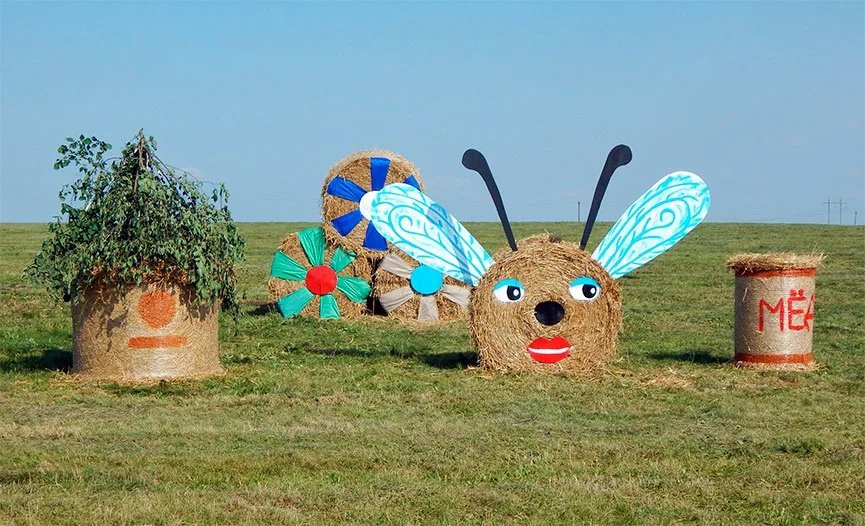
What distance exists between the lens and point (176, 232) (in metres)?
9.94

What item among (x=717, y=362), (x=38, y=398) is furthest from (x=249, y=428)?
(x=717, y=362)

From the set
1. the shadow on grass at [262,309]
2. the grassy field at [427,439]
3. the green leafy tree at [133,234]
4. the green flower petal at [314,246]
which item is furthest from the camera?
the shadow on grass at [262,309]

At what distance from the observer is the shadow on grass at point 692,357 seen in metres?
11.9

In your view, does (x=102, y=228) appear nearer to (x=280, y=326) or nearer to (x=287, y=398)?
(x=287, y=398)

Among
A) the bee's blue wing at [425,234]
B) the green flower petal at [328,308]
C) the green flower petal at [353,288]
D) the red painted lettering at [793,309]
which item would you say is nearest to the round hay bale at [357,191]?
the green flower petal at [353,288]

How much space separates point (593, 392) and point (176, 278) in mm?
3538

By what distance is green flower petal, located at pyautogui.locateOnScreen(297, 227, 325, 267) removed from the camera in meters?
16.2

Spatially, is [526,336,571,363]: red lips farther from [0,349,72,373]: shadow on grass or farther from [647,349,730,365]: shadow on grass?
[0,349,72,373]: shadow on grass

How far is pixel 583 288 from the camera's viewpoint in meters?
10.8

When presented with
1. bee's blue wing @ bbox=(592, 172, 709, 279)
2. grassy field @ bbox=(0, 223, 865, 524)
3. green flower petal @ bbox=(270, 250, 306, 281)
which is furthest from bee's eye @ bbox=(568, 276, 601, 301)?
green flower petal @ bbox=(270, 250, 306, 281)

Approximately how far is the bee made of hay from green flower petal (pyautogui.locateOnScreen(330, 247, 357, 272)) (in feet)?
16.1

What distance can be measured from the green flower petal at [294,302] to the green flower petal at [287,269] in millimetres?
219

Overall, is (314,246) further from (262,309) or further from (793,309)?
(793,309)

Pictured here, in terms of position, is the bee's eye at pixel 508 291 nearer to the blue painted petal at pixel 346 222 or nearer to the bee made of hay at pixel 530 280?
the bee made of hay at pixel 530 280
